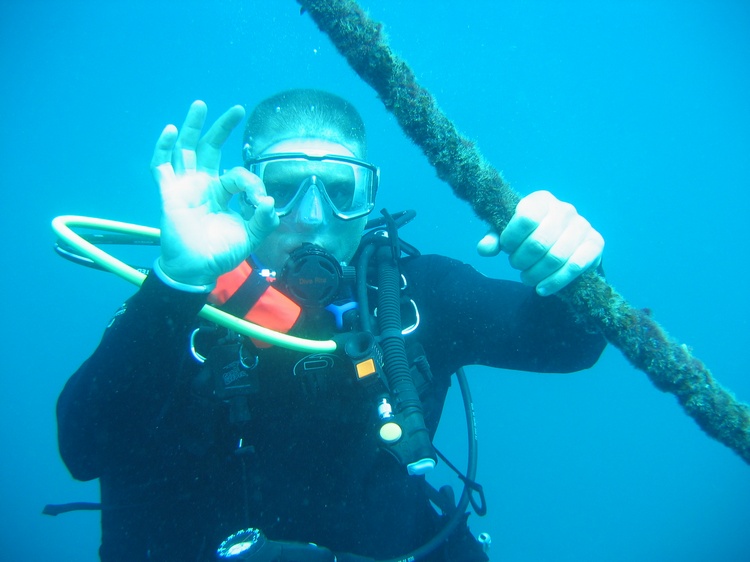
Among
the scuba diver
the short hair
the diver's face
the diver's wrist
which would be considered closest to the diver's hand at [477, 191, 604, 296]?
the scuba diver

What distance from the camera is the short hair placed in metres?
3.02

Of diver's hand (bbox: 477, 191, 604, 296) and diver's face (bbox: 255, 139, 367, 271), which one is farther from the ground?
diver's face (bbox: 255, 139, 367, 271)

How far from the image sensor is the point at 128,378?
1.87m

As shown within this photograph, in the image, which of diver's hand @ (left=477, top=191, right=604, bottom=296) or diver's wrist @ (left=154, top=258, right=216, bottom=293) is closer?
diver's hand @ (left=477, top=191, right=604, bottom=296)

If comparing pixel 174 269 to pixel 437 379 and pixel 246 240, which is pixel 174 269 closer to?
pixel 246 240

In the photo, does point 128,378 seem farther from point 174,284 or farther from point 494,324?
point 494,324

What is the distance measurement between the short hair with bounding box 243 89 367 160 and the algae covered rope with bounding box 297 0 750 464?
1.77 m

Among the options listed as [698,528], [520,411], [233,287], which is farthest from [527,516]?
[233,287]

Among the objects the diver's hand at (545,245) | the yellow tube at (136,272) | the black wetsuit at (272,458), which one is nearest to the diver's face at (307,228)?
the black wetsuit at (272,458)

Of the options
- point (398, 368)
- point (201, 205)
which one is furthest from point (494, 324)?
point (201, 205)

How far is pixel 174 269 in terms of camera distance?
1.73 m

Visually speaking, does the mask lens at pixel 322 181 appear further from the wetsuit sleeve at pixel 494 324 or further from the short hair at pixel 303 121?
the wetsuit sleeve at pixel 494 324

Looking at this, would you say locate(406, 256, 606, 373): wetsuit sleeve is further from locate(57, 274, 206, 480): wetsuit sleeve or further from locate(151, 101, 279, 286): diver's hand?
locate(57, 274, 206, 480): wetsuit sleeve

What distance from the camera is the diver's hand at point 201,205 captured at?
1711 millimetres
